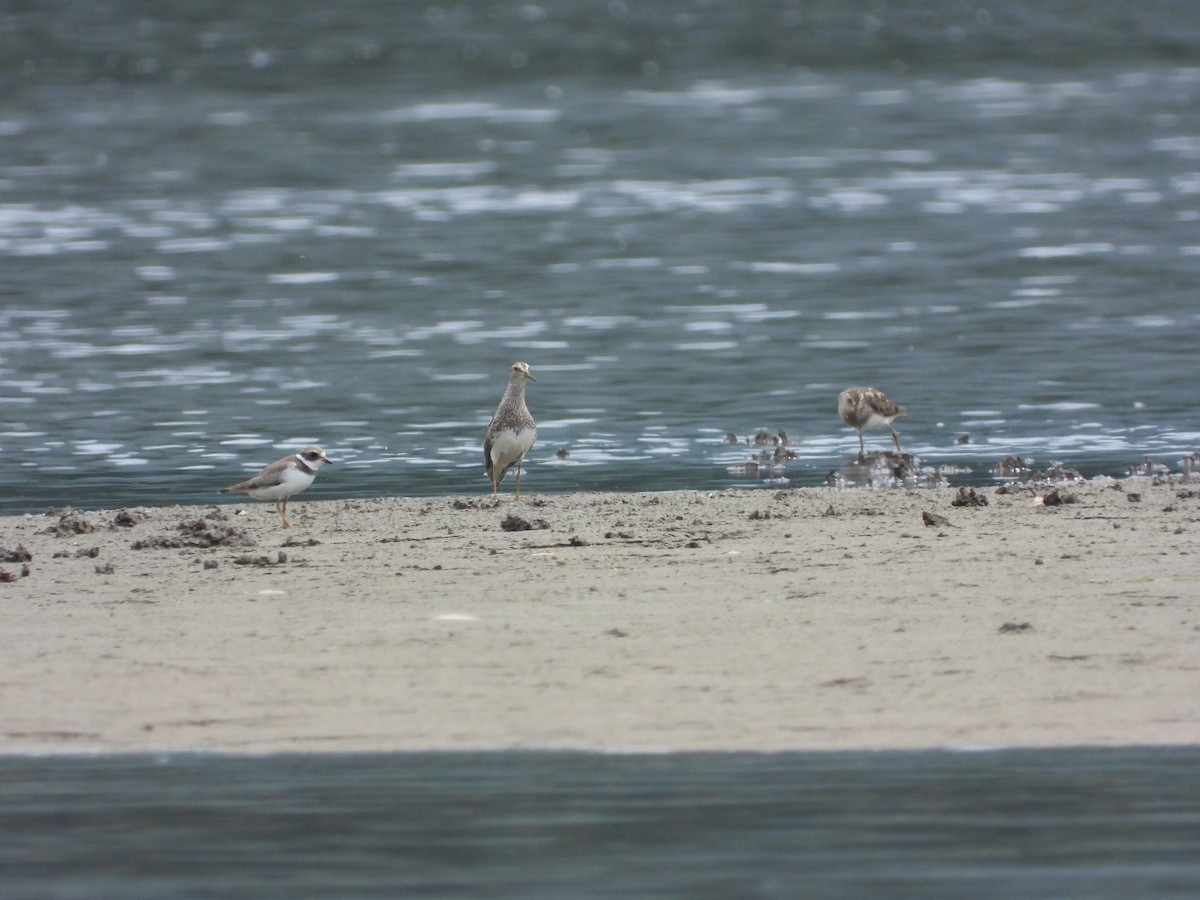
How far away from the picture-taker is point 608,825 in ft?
22.3

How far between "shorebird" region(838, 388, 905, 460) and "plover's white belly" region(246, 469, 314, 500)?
15.9 feet

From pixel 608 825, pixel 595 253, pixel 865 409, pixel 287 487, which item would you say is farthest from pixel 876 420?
pixel 595 253

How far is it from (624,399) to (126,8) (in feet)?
173

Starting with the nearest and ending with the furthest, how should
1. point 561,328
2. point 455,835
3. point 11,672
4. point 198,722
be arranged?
1. point 455,835
2. point 198,722
3. point 11,672
4. point 561,328

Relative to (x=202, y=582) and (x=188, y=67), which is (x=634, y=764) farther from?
(x=188, y=67)

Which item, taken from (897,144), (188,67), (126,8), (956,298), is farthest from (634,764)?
(126,8)

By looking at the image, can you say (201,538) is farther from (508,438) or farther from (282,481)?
(508,438)

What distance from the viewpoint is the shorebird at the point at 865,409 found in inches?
627

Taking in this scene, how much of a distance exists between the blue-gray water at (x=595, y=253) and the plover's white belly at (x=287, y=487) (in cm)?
153

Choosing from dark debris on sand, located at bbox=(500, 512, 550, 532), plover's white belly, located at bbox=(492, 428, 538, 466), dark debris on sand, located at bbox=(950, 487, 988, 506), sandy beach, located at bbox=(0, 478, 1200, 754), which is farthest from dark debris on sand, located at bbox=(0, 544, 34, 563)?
dark debris on sand, located at bbox=(950, 487, 988, 506)

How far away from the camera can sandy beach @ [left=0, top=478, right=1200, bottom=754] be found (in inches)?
318

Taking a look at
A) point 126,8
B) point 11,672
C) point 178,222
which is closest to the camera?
point 11,672

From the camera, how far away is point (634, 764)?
7.55 meters

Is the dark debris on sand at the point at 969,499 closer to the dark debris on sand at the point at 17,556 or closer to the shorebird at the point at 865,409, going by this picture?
the shorebird at the point at 865,409
